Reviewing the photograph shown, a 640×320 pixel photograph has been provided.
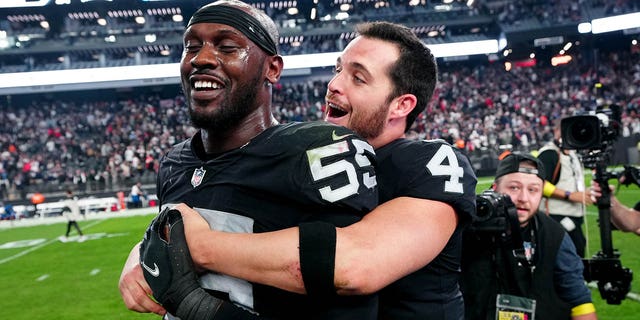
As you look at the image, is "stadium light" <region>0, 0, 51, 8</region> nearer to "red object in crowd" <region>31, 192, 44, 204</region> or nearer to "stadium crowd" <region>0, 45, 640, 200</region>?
"stadium crowd" <region>0, 45, 640, 200</region>

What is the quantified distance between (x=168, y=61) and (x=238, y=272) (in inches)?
1481

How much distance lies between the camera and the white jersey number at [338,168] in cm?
141

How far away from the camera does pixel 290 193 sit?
148 centimetres

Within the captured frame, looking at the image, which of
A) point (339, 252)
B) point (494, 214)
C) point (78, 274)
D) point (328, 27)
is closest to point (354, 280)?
point (339, 252)

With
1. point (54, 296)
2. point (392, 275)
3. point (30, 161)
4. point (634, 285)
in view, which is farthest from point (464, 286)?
point (30, 161)

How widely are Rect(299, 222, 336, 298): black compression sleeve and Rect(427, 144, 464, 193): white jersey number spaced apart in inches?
20.2

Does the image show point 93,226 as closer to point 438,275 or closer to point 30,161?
point 30,161

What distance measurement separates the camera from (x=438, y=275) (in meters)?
1.87

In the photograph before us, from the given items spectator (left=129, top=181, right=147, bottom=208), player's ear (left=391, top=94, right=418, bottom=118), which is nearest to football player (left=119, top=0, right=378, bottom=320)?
player's ear (left=391, top=94, right=418, bottom=118)

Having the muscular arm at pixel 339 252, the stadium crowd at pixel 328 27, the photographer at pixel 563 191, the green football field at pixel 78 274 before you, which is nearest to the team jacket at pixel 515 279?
the muscular arm at pixel 339 252

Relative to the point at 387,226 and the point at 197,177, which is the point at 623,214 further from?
the point at 197,177

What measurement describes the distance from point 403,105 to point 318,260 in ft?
3.10

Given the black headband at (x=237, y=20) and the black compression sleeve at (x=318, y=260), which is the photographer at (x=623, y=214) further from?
the black compression sleeve at (x=318, y=260)

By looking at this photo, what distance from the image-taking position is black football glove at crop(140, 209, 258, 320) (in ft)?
4.39
